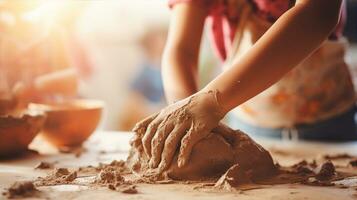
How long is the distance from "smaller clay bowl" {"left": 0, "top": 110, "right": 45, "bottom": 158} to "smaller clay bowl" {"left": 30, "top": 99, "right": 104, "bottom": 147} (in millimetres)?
130

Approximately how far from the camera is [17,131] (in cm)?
162

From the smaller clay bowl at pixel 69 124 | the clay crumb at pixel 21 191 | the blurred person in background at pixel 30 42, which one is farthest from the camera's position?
the blurred person in background at pixel 30 42

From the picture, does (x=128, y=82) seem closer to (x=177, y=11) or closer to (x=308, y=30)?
(x=177, y=11)

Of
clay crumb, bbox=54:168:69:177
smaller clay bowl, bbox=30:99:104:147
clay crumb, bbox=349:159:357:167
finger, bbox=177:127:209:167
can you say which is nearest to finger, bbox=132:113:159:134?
finger, bbox=177:127:209:167

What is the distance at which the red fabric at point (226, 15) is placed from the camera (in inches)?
72.6

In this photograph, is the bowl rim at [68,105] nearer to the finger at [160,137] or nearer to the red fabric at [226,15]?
the red fabric at [226,15]

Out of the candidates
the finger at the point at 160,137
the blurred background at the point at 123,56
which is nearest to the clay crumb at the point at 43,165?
the finger at the point at 160,137

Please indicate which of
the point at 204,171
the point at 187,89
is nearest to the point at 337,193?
the point at 204,171

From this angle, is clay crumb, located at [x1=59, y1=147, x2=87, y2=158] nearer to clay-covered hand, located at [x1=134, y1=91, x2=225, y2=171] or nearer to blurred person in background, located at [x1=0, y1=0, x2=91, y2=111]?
clay-covered hand, located at [x1=134, y1=91, x2=225, y2=171]

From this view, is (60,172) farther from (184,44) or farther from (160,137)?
(184,44)

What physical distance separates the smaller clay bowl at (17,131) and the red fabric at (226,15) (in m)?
0.70

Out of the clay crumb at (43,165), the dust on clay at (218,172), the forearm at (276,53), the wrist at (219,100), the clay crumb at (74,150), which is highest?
the forearm at (276,53)

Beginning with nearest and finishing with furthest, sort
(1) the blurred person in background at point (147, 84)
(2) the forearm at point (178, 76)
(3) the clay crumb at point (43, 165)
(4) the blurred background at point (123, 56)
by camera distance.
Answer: (3) the clay crumb at point (43, 165) < (2) the forearm at point (178, 76) < (4) the blurred background at point (123, 56) < (1) the blurred person in background at point (147, 84)

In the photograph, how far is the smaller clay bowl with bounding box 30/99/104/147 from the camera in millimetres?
1834
